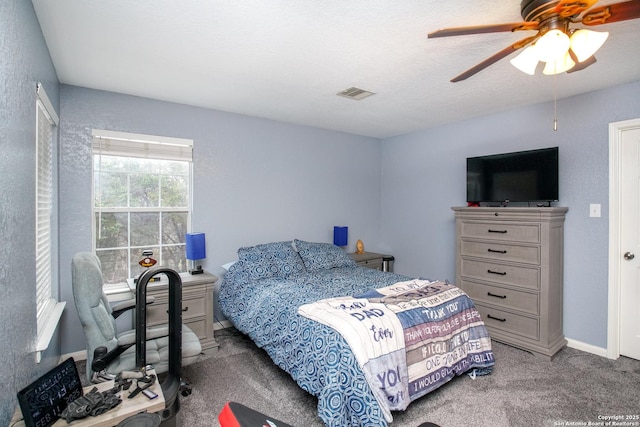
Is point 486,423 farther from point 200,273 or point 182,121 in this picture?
point 182,121

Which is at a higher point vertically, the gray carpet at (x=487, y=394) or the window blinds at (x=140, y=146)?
the window blinds at (x=140, y=146)

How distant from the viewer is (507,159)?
3.51 metres

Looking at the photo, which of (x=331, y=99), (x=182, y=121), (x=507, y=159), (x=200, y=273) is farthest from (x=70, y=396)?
(x=507, y=159)

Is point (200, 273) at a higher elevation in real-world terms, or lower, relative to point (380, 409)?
higher

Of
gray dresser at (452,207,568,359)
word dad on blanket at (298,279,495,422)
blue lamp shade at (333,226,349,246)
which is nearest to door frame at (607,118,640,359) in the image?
gray dresser at (452,207,568,359)

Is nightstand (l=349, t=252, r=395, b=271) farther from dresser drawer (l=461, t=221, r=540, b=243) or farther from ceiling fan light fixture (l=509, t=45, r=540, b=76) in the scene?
ceiling fan light fixture (l=509, t=45, r=540, b=76)

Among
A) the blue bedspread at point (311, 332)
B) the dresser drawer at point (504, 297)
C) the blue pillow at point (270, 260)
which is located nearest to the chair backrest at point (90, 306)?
the blue bedspread at point (311, 332)

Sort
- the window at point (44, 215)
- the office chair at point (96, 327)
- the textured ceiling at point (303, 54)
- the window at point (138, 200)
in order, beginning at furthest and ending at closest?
1. the window at point (138, 200)
2. the window at point (44, 215)
3. the office chair at point (96, 327)
4. the textured ceiling at point (303, 54)

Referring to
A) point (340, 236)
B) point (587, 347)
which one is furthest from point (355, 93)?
point (587, 347)

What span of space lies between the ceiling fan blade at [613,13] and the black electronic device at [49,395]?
109 inches

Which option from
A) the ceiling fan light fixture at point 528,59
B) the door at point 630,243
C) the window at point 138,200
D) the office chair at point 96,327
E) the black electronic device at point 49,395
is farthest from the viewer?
the window at point 138,200

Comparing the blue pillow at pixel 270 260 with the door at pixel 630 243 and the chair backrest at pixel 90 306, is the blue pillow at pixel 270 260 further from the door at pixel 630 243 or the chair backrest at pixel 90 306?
the door at pixel 630 243

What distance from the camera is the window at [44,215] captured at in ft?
6.89

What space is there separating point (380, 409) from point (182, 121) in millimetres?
3226
